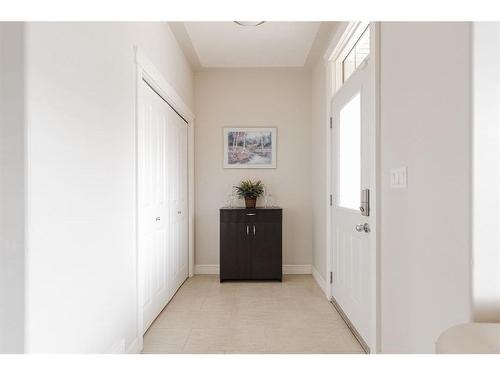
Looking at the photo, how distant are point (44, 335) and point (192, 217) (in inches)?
107

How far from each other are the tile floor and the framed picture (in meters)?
1.47

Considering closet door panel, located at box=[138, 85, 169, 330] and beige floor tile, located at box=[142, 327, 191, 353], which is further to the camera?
closet door panel, located at box=[138, 85, 169, 330]

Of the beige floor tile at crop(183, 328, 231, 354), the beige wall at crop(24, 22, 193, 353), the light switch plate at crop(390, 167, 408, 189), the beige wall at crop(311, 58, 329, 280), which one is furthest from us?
the beige wall at crop(311, 58, 329, 280)

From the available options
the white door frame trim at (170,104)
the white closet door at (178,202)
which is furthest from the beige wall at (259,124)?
the white closet door at (178,202)

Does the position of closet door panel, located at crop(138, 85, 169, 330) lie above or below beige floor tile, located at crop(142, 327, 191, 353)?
above

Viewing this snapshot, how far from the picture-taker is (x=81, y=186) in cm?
139

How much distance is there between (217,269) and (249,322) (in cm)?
155

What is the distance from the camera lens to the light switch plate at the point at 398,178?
1.45 meters

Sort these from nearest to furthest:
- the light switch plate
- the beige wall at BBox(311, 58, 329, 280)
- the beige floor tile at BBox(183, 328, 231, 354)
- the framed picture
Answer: the light switch plate → the beige floor tile at BBox(183, 328, 231, 354) → the beige wall at BBox(311, 58, 329, 280) → the framed picture

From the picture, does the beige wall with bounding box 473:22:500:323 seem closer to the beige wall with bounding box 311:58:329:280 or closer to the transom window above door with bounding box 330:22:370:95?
the transom window above door with bounding box 330:22:370:95

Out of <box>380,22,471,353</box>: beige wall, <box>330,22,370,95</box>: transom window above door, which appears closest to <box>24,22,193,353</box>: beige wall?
<box>380,22,471,353</box>: beige wall

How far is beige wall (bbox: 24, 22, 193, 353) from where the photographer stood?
43.4 inches

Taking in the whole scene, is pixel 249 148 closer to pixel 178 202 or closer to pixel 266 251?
pixel 178 202

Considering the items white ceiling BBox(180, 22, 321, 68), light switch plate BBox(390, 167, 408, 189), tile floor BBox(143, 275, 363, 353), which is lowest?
tile floor BBox(143, 275, 363, 353)
